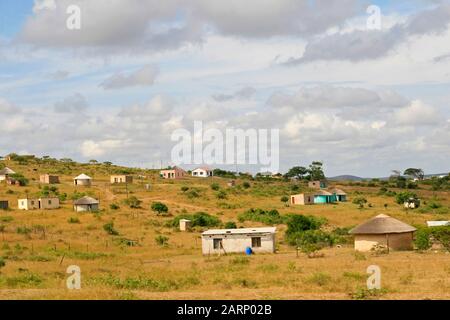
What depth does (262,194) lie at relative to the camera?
79812mm

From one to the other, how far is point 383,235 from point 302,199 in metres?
36.4

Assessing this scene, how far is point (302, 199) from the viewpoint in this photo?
7131 cm

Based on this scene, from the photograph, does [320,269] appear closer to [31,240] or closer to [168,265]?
[168,265]

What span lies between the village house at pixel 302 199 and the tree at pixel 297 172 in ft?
179

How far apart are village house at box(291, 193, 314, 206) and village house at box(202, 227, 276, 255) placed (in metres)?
34.3

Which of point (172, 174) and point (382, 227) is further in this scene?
point (172, 174)

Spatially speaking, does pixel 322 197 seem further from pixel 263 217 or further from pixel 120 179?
pixel 120 179

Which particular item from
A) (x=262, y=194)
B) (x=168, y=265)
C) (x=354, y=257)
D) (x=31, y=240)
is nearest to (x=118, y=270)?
(x=168, y=265)

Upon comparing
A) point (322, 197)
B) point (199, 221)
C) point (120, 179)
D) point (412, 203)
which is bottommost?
point (199, 221)

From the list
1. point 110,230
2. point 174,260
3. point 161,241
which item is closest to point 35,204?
point 110,230

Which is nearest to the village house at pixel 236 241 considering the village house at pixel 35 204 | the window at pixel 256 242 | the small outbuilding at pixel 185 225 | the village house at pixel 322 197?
the window at pixel 256 242

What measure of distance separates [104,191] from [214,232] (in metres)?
37.6

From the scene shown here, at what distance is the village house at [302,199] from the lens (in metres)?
71.3

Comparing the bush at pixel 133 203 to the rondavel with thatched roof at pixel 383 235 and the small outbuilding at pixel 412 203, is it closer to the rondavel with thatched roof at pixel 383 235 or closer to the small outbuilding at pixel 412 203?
the rondavel with thatched roof at pixel 383 235
